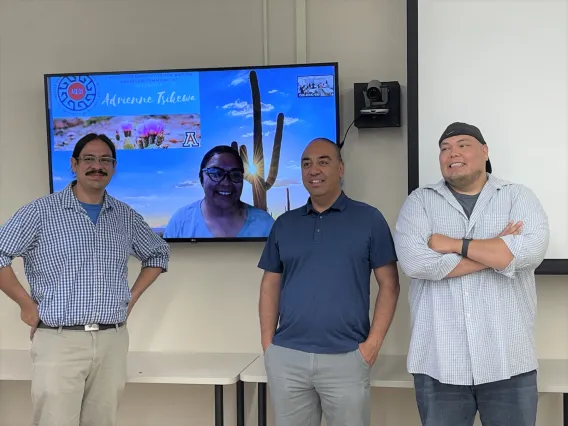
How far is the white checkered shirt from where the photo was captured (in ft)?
A: 6.95

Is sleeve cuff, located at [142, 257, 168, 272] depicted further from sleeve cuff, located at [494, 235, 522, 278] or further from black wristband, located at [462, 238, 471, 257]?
sleeve cuff, located at [494, 235, 522, 278]

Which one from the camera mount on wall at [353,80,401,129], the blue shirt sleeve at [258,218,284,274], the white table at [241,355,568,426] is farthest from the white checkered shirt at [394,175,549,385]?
the camera mount on wall at [353,80,401,129]

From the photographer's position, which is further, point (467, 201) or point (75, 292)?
point (75, 292)

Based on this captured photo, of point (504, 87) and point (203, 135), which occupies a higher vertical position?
point (504, 87)

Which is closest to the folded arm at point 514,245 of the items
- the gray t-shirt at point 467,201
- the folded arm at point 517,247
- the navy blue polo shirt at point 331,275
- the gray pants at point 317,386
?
the folded arm at point 517,247

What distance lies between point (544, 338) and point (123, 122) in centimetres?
233

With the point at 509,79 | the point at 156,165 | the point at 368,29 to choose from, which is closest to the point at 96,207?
the point at 156,165

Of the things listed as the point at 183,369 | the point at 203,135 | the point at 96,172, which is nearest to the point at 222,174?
the point at 203,135

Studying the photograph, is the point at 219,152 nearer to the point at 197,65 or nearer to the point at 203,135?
the point at 203,135

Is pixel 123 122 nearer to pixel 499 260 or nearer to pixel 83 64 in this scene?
pixel 83 64

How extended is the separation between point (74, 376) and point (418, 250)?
4.61 ft

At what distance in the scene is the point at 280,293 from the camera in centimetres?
257

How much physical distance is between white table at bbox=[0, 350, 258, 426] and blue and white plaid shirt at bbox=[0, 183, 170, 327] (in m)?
0.38

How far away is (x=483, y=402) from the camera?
2.18 meters
